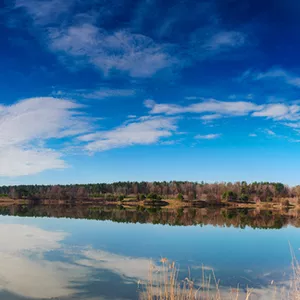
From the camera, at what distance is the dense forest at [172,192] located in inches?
3019

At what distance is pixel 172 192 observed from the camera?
106938mm

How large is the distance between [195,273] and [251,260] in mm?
3893

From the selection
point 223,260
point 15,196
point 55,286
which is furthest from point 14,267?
point 15,196

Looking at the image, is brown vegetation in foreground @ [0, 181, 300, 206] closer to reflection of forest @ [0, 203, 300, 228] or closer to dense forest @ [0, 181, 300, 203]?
dense forest @ [0, 181, 300, 203]

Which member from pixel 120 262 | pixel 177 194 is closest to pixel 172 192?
pixel 177 194

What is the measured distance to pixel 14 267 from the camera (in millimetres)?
11344

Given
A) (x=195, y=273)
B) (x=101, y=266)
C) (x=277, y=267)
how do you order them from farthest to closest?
1. (x=277, y=267)
2. (x=101, y=266)
3. (x=195, y=273)

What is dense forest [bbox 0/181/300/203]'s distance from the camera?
76.7 m

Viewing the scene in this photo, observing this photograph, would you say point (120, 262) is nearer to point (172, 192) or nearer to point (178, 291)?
point (178, 291)

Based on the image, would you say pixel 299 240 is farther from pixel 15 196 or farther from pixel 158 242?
pixel 15 196

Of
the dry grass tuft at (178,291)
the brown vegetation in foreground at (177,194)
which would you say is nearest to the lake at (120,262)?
the dry grass tuft at (178,291)

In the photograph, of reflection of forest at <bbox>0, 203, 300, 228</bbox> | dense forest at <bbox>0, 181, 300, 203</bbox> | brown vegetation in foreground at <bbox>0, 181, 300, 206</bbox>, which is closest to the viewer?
reflection of forest at <bbox>0, 203, 300, 228</bbox>

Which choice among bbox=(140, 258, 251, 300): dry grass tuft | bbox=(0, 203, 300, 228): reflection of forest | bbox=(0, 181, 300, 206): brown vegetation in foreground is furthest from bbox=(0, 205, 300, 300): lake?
bbox=(0, 181, 300, 206): brown vegetation in foreground

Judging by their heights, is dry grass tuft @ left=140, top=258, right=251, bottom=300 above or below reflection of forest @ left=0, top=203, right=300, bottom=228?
above
